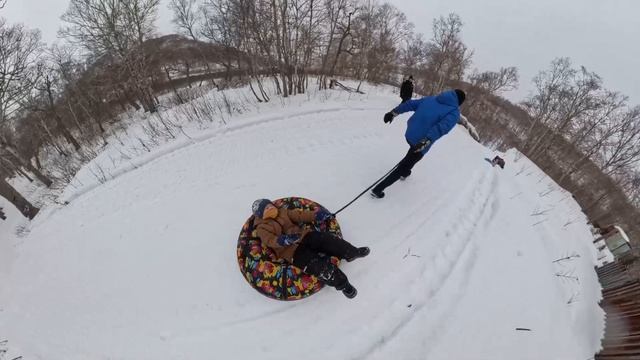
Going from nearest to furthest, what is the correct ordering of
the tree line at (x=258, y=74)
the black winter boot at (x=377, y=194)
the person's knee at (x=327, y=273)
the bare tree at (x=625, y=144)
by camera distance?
1. the person's knee at (x=327, y=273)
2. the black winter boot at (x=377, y=194)
3. the tree line at (x=258, y=74)
4. the bare tree at (x=625, y=144)

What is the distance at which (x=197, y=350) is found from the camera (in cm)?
338

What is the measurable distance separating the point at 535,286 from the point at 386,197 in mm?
2500

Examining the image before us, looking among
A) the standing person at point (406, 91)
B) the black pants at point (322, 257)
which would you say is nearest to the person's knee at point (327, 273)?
the black pants at point (322, 257)

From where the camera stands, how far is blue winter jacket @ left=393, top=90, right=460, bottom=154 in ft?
12.5

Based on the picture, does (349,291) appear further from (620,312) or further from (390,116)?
(620,312)

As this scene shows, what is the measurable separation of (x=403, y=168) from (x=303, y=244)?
7.00 ft

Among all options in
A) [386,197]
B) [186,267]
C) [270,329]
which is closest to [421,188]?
Answer: [386,197]

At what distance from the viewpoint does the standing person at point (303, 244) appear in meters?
3.29

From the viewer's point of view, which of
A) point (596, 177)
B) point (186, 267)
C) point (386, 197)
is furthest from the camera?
point (596, 177)

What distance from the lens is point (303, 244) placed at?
3633 millimetres

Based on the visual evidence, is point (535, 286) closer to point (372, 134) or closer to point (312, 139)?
point (372, 134)

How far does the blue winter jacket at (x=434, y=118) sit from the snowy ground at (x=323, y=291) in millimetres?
1419

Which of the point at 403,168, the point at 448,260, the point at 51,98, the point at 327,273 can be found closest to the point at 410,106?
the point at 403,168

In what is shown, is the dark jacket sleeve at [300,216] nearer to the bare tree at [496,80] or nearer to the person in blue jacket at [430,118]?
the person in blue jacket at [430,118]
